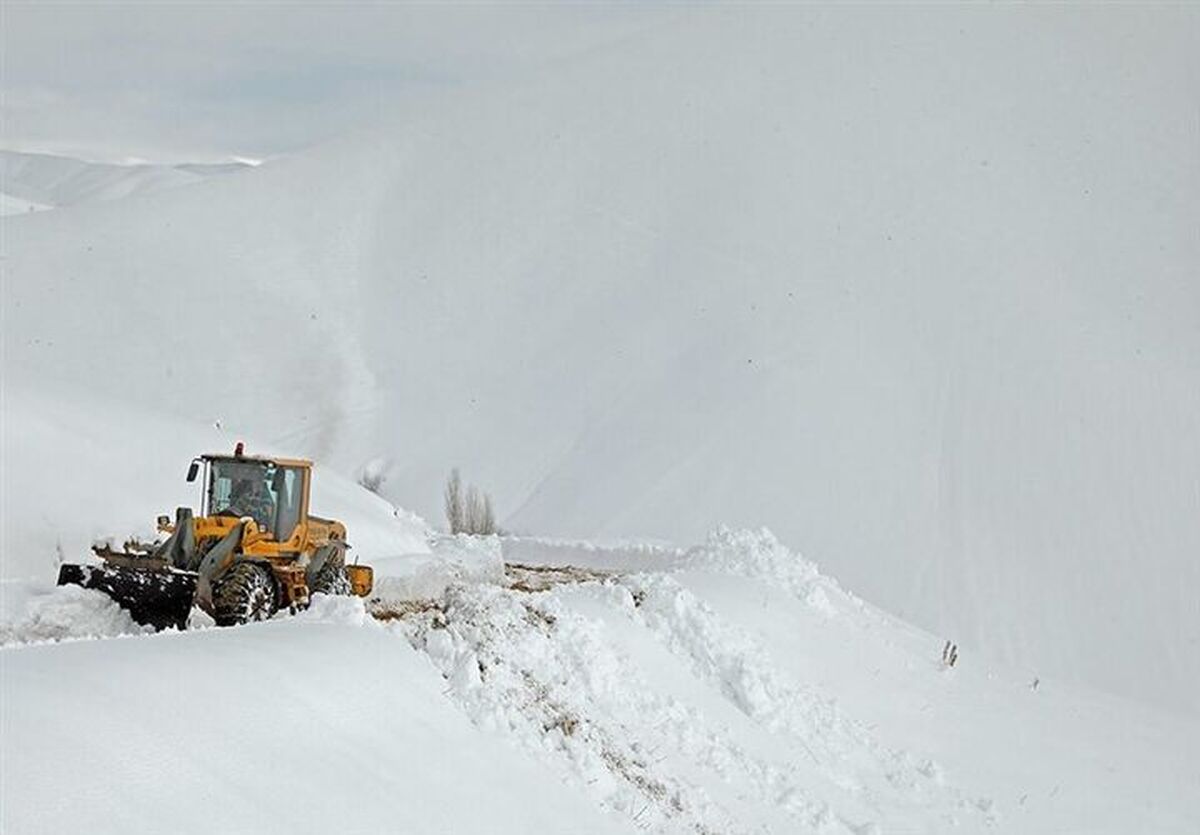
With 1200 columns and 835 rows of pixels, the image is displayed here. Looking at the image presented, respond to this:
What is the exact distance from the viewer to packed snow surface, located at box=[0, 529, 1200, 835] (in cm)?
741

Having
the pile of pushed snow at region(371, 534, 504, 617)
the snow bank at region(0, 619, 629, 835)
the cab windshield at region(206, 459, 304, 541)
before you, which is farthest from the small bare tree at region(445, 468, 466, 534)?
the snow bank at region(0, 619, 629, 835)

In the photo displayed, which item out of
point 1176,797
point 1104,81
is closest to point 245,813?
point 1176,797

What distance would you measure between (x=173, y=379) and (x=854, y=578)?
29832mm

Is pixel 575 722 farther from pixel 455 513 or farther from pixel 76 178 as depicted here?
pixel 76 178

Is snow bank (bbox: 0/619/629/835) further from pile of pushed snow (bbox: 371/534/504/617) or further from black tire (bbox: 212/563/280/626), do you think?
pile of pushed snow (bbox: 371/534/504/617)

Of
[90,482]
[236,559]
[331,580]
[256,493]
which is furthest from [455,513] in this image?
[236,559]

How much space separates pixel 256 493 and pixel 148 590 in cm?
270

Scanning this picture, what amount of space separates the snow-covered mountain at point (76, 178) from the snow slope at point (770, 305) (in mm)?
101207

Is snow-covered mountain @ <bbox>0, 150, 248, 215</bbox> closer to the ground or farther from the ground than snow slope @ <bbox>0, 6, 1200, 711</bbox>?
farther from the ground

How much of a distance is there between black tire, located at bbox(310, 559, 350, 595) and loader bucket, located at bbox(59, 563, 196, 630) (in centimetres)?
189

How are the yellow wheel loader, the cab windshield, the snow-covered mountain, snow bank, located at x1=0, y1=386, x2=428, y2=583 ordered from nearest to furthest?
the yellow wheel loader → the cab windshield → snow bank, located at x1=0, y1=386, x2=428, y2=583 → the snow-covered mountain

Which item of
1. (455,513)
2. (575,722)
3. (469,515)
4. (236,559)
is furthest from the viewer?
(455,513)

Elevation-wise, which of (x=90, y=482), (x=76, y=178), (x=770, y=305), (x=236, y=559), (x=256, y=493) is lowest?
(x=236, y=559)

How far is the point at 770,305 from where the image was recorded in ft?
187
